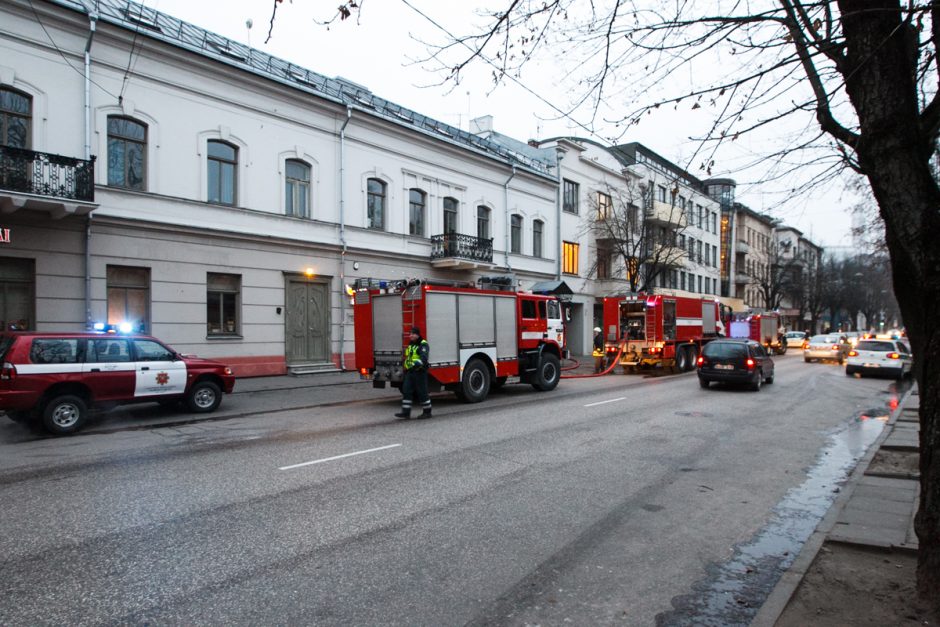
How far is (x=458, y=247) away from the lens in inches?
977

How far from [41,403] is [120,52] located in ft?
35.1

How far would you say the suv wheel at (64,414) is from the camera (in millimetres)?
10109

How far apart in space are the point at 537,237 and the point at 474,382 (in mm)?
18456

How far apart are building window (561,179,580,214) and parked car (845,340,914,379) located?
1638cm

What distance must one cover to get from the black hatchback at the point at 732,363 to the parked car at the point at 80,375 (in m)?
14.1

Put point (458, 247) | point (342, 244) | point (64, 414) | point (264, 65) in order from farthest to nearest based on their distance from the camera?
point (458, 247) → point (342, 244) → point (264, 65) → point (64, 414)

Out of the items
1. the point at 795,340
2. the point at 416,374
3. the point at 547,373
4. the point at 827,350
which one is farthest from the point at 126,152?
the point at 795,340

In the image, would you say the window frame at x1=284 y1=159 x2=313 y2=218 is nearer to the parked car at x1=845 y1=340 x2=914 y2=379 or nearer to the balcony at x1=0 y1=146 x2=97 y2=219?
the balcony at x1=0 y1=146 x2=97 y2=219

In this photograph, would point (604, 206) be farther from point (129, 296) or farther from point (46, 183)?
point (46, 183)

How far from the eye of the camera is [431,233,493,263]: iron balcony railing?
80.7 feet

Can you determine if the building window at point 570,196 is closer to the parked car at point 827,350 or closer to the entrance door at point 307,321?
the parked car at point 827,350

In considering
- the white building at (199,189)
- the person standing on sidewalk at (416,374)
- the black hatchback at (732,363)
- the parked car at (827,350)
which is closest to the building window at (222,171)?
the white building at (199,189)

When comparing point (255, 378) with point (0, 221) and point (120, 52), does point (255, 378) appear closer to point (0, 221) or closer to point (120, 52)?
point (0, 221)

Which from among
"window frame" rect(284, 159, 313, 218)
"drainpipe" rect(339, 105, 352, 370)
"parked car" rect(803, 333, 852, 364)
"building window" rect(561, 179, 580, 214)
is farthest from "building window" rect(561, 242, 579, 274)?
"window frame" rect(284, 159, 313, 218)
